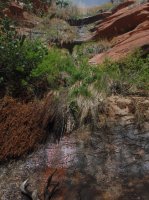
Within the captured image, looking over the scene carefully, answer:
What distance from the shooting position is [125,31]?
1764 cm

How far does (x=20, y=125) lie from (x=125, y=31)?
31.6ft

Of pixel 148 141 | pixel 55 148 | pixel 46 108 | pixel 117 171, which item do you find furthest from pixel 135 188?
pixel 46 108

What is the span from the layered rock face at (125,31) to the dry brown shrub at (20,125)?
4.43m

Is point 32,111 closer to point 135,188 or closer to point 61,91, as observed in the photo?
point 61,91

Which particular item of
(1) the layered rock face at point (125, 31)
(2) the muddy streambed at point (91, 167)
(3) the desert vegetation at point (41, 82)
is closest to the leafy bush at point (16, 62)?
(3) the desert vegetation at point (41, 82)

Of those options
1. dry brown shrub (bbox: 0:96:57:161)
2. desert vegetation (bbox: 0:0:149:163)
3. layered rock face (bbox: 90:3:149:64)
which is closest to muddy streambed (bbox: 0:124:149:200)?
dry brown shrub (bbox: 0:96:57:161)

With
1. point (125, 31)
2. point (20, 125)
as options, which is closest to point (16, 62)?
point (20, 125)

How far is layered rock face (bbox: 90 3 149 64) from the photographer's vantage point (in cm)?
1356

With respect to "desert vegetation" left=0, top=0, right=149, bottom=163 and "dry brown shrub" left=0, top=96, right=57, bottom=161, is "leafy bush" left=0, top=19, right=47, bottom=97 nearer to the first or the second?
"desert vegetation" left=0, top=0, right=149, bottom=163

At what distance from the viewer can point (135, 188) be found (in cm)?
758

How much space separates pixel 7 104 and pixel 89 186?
282 cm

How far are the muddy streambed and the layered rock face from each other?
15.7 feet

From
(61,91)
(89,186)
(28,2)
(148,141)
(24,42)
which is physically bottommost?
(89,186)

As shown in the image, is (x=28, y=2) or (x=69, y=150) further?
(x=28, y=2)
